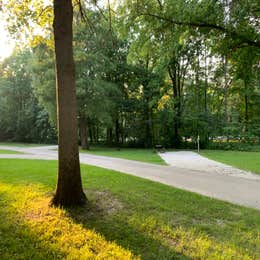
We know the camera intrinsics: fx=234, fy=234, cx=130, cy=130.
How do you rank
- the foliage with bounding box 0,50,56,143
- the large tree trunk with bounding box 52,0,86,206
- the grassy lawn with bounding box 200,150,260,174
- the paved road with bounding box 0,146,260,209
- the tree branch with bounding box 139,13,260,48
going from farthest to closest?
the foliage with bounding box 0,50,56,143
the grassy lawn with bounding box 200,150,260,174
the tree branch with bounding box 139,13,260,48
the paved road with bounding box 0,146,260,209
the large tree trunk with bounding box 52,0,86,206

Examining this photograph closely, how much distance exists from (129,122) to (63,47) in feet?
56.8

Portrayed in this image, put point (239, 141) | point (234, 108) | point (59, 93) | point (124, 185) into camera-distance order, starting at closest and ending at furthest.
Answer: point (59, 93)
point (124, 185)
point (239, 141)
point (234, 108)

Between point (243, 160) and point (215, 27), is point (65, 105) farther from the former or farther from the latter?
point (243, 160)

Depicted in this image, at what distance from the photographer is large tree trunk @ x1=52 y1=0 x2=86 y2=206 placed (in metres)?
4.17

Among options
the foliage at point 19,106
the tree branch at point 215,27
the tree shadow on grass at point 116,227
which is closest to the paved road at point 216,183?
the tree shadow on grass at point 116,227

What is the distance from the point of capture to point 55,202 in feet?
14.0

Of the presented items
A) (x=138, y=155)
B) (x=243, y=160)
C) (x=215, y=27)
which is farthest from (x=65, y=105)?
(x=138, y=155)

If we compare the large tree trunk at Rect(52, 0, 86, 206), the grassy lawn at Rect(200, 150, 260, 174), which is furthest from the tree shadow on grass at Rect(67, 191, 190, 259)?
the grassy lawn at Rect(200, 150, 260, 174)

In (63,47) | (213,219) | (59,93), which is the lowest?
(213,219)

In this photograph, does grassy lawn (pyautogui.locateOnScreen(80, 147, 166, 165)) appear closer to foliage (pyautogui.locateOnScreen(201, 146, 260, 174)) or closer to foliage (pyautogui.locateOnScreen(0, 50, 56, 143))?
foliage (pyautogui.locateOnScreen(201, 146, 260, 174))

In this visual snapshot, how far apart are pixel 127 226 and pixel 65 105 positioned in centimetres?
228

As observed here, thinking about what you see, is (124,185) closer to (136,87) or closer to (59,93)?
(59,93)

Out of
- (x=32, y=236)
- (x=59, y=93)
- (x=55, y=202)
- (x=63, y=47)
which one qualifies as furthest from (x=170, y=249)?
(x=63, y=47)

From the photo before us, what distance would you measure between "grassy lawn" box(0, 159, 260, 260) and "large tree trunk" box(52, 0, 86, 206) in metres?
0.45
